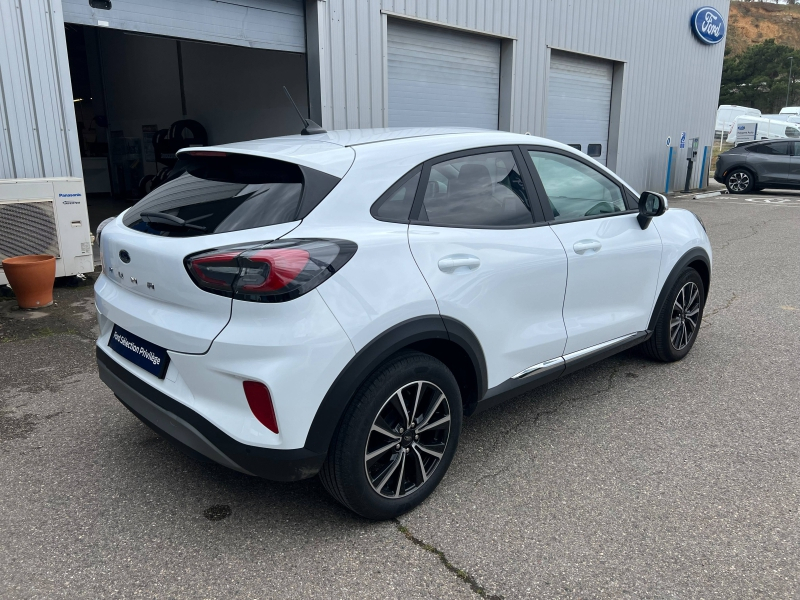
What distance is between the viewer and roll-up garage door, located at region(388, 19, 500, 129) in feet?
31.6

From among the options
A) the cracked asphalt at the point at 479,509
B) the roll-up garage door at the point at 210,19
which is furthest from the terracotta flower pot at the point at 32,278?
the roll-up garage door at the point at 210,19

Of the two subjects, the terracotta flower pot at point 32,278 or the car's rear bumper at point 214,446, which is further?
the terracotta flower pot at point 32,278

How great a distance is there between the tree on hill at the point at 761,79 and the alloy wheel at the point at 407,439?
7862cm

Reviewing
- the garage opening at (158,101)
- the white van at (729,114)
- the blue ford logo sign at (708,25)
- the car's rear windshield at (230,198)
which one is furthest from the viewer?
the white van at (729,114)

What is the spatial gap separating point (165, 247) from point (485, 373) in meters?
1.52

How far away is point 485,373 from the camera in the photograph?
9.91 ft

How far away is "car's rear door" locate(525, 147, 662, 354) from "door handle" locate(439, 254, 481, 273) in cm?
70

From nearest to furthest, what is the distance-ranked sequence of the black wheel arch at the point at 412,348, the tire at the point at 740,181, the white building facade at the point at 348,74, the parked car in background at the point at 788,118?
the black wheel arch at the point at 412,348, the white building facade at the point at 348,74, the tire at the point at 740,181, the parked car in background at the point at 788,118

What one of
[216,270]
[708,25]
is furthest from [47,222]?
[708,25]

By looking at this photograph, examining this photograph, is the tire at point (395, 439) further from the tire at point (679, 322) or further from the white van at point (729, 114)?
→ the white van at point (729, 114)

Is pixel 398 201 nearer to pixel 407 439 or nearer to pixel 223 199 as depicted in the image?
pixel 223 199

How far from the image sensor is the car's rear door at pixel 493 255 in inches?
110

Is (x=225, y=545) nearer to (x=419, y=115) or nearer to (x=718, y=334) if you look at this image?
(x=718, y=334)

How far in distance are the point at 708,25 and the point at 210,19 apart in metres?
14.6
